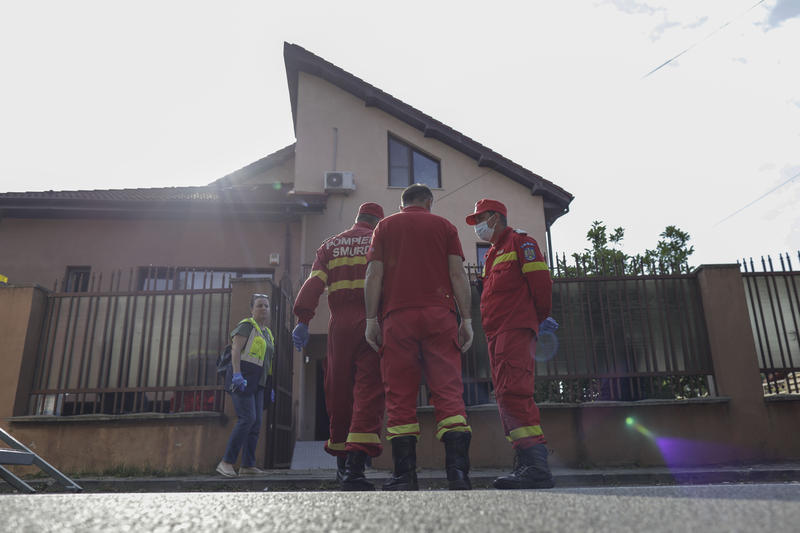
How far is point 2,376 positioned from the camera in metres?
6.90

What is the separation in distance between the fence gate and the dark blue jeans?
416 mm

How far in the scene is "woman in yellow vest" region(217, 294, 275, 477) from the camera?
5914mm

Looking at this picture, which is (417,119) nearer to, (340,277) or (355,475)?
(340,277)

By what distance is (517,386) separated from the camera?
3.77 metres

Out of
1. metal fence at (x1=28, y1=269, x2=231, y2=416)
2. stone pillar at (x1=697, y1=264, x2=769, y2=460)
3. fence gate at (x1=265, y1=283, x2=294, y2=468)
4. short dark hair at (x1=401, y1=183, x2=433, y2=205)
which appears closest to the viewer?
short dark hair at (x1=401, y1=183, x2=433, y2=205)

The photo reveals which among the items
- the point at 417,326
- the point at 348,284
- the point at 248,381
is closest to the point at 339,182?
the point at 248,381

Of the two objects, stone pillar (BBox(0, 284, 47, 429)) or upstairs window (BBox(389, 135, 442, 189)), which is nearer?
stone pillar (BBox(0, 284, 47, 429))

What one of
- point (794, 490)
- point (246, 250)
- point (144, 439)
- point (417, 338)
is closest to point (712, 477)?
point (417, 338)

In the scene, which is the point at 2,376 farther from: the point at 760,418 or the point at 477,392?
the point at 760,418

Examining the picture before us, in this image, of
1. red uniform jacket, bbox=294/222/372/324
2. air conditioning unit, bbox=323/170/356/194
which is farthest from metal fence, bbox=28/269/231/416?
air conditioning unit, bbox=323/170/356/194

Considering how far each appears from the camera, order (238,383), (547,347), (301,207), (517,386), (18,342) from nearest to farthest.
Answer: (517,386) → (238,383) → (18,342) → (547,347) → (301,207)

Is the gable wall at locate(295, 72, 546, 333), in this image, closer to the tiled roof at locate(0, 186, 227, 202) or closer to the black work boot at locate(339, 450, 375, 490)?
the tiled roof at locate(0, 186, 227, 202)

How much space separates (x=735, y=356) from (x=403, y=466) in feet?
17.3

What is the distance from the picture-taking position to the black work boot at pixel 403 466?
3.07 metres
